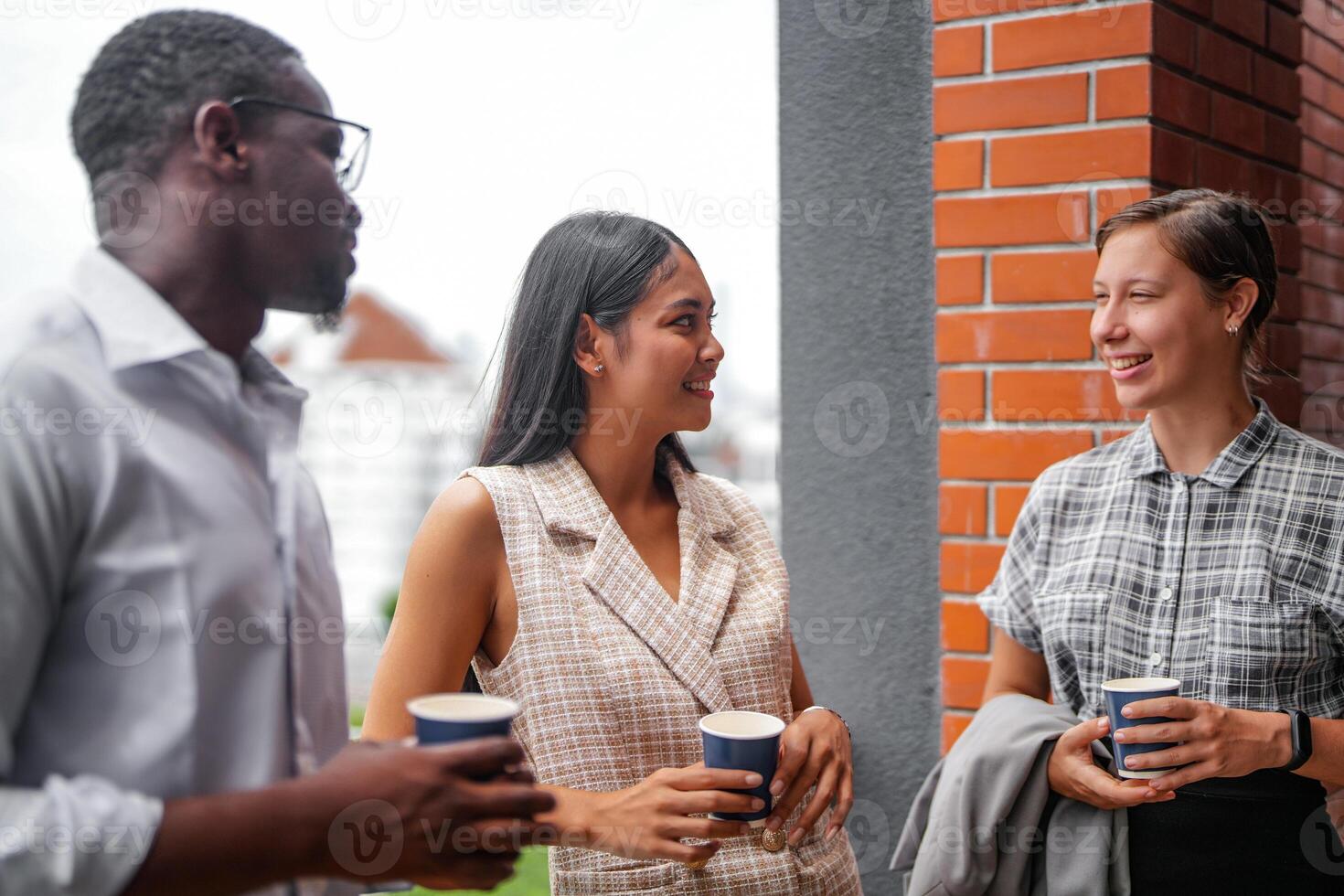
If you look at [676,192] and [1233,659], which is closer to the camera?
[1233,659]

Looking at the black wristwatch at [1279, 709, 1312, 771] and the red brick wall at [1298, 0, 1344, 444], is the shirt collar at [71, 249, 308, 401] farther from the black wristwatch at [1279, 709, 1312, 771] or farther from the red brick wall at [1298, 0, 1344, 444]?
the red brick wall at [1298, 0, 1344, 444]

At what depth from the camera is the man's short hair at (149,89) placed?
100 centimetres

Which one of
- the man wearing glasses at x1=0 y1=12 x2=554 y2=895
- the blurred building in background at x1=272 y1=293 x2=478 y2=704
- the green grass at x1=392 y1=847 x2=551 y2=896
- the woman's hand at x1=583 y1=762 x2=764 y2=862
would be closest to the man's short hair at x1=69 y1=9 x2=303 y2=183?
the man wearing glasses at x1=0 y1=12 x2=554 y2=895

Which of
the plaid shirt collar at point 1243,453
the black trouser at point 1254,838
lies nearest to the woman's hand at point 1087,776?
the black trouser at point 1254,838

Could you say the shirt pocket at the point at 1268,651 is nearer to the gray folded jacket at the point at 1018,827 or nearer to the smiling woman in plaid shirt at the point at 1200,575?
the smiling woman in plaid shirt at the point at 1200,575

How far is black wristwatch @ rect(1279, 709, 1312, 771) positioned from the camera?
180cm

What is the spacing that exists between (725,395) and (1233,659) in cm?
103

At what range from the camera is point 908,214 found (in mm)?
2705

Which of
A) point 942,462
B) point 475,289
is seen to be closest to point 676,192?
point 475,289

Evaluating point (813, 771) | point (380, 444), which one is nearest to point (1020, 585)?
point (813, 771)

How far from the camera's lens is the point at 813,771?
5.69ft

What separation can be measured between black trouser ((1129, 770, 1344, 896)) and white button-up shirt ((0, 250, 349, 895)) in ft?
4.94

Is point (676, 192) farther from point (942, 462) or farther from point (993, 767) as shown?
point (993, 767)

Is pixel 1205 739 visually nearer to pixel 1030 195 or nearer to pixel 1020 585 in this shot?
pixel 1020 585
